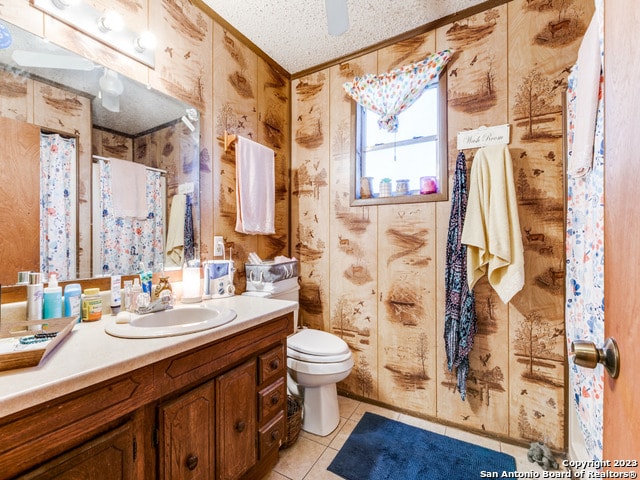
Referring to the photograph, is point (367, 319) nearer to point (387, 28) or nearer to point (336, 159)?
point (336, 159)

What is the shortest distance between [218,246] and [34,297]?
88 cm

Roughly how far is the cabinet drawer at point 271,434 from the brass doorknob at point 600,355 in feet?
4.03

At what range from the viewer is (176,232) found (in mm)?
1556

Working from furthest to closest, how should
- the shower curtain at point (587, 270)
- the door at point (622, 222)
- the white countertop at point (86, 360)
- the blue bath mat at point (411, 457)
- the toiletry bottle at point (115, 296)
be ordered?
the blue bath mat at point (411, 457)
the toiletry bottle at point (115, 296)
the shower curtain at point (587, 270)
the white countertop at point (86, 360)
the door at point (622, 222)

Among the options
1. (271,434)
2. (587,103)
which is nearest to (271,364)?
(271,434)

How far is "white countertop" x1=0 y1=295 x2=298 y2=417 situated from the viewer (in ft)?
1.98

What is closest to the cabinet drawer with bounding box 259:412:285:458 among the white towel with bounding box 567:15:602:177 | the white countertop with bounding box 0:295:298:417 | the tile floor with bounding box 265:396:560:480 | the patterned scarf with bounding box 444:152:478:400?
the tile floor with bounding box 265:396:560:480

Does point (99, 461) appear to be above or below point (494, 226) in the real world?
below

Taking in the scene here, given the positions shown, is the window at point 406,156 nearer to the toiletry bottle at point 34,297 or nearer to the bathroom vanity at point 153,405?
the bathroom vanity at point 153,405

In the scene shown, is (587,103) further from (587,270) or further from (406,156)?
(406,156)

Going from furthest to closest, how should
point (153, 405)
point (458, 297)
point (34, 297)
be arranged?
1. point (458, 297)
2. point (34, 297)
3. point (153, 405)

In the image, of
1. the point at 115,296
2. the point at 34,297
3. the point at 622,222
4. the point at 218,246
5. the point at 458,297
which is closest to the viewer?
the point at 622,222

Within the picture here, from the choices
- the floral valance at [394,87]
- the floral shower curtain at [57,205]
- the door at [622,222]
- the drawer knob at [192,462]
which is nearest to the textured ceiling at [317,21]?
the floral valance at [394,87]

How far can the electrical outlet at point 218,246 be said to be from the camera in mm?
1756
